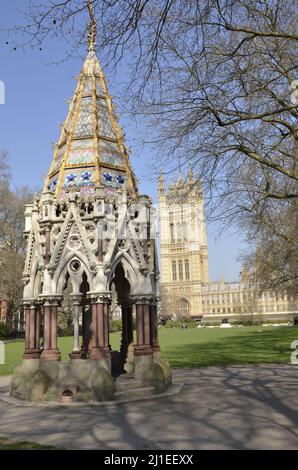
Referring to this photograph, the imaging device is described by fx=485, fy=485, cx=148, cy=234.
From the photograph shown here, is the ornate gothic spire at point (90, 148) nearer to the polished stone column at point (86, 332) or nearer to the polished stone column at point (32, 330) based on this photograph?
the polished stone column at point (32, 330)

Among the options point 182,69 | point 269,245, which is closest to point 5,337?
point 269,245

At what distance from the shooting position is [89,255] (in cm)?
1113

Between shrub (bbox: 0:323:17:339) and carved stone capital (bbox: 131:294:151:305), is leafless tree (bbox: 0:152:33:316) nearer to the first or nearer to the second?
shrub (bbox: 0:323:17:339)

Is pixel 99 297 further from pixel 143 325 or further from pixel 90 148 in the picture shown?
pixel 90 148

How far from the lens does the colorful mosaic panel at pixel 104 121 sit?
13.0m

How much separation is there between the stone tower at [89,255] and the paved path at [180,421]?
1.00 metres

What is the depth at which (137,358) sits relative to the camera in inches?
443

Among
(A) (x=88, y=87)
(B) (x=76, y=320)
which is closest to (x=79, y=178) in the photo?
(A) (x=88, y=87)

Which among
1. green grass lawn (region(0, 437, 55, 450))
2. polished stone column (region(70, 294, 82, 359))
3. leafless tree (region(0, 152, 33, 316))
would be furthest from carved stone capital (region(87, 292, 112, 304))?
leafless tree (region(0, 152, 33, 316))

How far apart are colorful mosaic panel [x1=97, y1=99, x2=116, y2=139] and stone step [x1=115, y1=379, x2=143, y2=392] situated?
6333mm

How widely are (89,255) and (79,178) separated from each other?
2.28m

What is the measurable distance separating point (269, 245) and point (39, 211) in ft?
49.5

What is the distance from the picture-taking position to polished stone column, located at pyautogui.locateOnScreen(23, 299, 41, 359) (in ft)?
38.7

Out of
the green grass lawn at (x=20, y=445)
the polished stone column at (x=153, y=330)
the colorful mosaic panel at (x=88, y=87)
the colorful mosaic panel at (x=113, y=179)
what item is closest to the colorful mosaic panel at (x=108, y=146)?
the colorful mosaic panel at (x=113, y=179)
